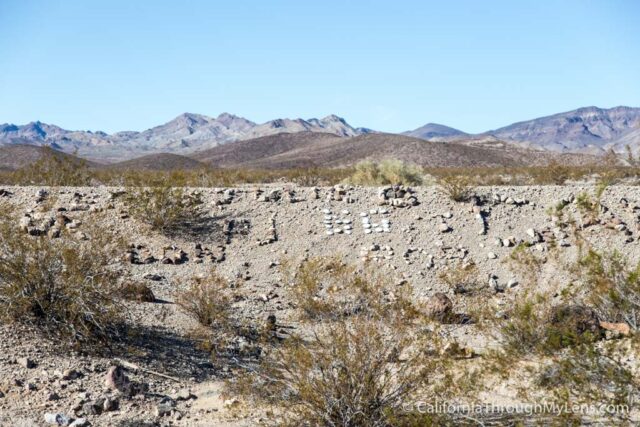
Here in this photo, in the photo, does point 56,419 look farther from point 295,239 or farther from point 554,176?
point 554,176

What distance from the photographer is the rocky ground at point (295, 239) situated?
8.34 meters

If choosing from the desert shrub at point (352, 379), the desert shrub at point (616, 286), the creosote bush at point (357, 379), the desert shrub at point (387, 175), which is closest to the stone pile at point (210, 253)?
the creosote bush at point (357, 379)

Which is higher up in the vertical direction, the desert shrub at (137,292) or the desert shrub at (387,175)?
the desert shrub at (387,175)

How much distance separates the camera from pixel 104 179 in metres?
22.2

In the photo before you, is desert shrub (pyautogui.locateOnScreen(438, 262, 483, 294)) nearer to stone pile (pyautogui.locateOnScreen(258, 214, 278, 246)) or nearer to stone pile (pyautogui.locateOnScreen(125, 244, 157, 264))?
stone pile (pyautogui.locateOnScreen(258, 214, 278, 246))

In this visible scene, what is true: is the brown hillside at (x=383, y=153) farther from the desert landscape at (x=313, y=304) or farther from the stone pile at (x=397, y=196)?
the desert landscape at (x=313, y=304)

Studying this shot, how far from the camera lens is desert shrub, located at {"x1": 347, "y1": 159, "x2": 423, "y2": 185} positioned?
63.1ft

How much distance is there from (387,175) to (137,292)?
453 inches

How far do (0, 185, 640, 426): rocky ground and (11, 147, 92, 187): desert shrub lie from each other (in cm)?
417

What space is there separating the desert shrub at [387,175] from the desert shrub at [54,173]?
8.86m

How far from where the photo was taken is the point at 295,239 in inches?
507

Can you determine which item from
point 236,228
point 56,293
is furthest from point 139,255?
point 56,293

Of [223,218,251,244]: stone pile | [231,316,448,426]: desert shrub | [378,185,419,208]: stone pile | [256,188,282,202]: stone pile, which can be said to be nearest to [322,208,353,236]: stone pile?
[378,185,419,208]: stone pile

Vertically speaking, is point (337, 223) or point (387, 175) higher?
point (387, 175)
